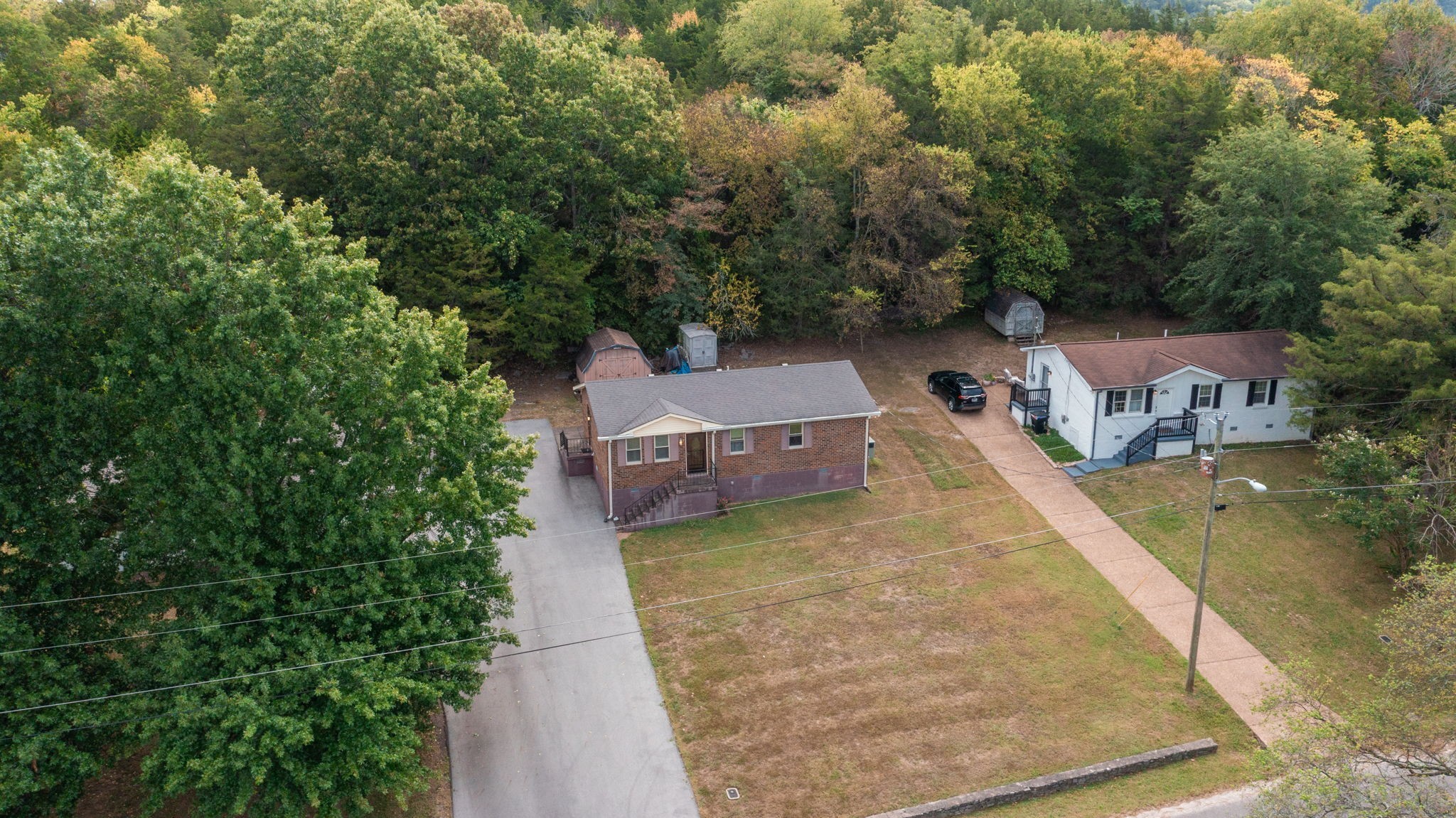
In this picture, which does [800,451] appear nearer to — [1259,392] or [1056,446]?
[1056,446]

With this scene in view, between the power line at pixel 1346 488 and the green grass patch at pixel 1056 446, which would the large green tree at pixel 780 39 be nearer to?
the green grass patch at pixel 1056 446

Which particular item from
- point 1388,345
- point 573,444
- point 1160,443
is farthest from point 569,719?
point 1388,345

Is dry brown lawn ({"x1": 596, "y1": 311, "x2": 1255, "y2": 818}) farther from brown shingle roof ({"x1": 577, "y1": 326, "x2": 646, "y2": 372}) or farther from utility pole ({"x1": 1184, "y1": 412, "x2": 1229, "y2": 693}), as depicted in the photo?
brown shingle roof ({"x1": 577, "y1": 326, "x2": 646, "y2": 372})

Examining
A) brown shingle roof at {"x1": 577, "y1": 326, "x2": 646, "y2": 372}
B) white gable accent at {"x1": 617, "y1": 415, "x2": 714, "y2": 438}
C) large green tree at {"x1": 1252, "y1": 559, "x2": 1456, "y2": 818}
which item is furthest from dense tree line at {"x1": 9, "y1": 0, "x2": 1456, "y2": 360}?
large green tree at {"x1": 1252, "y1": 559, "x2": 1456, "y2": 818}

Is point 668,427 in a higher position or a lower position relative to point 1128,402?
higher

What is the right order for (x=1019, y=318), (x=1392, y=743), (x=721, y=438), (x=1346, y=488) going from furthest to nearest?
(x=1019, y=318), (x=721, y=438), (x=1346, y=488), (x=1392, y=743)

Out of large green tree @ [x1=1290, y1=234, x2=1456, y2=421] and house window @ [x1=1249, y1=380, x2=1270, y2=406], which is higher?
large green tree @ [x1=1290, y1=234, x2=1456, y2=421]

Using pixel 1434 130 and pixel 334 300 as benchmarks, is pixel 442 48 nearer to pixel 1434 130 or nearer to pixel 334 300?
pixel 334 300
